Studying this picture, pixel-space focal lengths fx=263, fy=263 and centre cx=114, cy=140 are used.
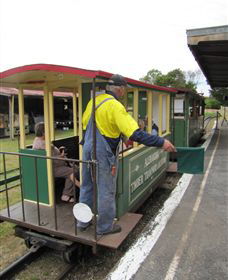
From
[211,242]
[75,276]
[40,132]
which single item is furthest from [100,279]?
[40,132]

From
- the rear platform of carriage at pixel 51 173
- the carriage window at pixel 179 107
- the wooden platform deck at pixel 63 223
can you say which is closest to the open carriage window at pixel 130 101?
the rear platform of carriage at pixel 51 173

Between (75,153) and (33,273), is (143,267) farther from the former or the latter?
(75,153)

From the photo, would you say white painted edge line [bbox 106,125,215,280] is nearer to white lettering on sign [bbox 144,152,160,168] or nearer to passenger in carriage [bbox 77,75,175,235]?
passenger in carriage [bbox 77,75,175,235]

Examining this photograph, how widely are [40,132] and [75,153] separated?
1346 mm

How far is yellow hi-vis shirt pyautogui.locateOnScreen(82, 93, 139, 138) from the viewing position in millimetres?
2705

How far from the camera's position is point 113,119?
111 inches

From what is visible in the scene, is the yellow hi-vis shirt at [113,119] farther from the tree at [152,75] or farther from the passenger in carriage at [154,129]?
the tree at [152,75]

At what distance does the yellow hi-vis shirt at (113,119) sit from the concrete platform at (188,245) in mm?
1481

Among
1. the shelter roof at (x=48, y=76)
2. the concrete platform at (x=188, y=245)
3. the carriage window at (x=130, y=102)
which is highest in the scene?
the shelter roof at (x=48, y=76)

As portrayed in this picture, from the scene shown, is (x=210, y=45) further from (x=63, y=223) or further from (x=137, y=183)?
(x=63, y=223)

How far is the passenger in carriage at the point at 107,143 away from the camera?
274 cm

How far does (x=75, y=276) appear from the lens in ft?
10.4

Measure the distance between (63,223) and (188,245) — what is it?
5.38ft

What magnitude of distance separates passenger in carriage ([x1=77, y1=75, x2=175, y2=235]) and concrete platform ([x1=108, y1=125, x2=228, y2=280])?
506 mm
